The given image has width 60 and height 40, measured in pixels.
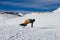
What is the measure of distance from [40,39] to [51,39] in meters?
0.53

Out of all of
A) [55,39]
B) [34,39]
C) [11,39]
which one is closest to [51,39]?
[55,39]

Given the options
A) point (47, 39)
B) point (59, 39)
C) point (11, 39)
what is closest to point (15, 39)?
point (11, 39)

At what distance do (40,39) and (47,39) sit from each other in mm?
336

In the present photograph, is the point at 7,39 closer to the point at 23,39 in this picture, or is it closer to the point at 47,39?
the point at 23,39

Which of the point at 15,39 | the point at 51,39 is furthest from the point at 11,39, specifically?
the point at 51,39

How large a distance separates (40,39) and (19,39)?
3.16 feet

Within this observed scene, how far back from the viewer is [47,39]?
7.95 meters

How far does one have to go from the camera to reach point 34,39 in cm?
789

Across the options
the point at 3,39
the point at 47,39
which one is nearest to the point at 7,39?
the point at 3,39

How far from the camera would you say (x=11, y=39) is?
7.85 m

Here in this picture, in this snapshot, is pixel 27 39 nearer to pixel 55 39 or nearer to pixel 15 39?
pixel 15 39

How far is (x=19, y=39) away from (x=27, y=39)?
0.37 m

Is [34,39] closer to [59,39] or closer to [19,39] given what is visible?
[19,39]

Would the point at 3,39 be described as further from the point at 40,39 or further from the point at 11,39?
the point at 40,39
